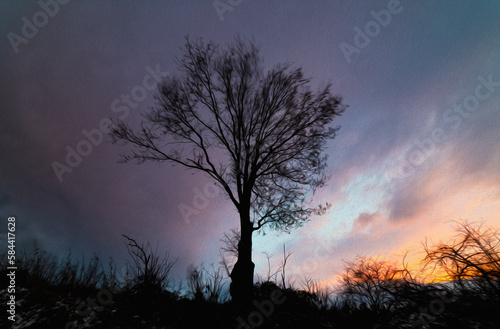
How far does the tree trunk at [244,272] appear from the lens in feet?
20.6

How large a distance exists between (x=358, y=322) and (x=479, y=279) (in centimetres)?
239

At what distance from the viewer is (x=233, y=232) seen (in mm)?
9070

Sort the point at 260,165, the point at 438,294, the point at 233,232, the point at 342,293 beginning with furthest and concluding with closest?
1. the point at 233,232
2. the point at 260,165
3. the point at 342,293
4. the point at 438,294

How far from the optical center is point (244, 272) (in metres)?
6.58

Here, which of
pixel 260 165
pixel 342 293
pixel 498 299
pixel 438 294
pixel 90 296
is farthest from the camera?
pixel 260 165

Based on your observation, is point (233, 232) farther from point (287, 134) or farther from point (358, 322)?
point (358, 322)

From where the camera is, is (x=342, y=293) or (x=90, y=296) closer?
(x=90, y=296)

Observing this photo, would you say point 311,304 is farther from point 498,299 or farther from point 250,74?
point 250,74

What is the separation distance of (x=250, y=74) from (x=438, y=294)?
8863 millimetres

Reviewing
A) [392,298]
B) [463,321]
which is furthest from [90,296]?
[463,321]

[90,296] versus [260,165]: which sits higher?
[260,165]

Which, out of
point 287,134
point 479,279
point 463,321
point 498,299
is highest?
point 287,134

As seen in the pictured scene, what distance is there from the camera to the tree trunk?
6280 mm

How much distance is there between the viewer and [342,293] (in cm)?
552
